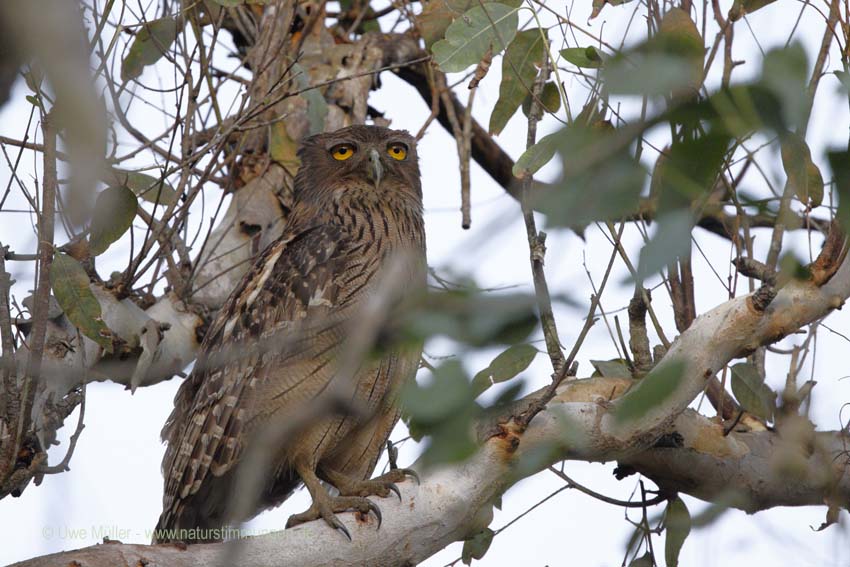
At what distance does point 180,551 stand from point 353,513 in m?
0.48

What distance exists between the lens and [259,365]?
2920 millimetres

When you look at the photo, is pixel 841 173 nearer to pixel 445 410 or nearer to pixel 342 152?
pixel 445 410

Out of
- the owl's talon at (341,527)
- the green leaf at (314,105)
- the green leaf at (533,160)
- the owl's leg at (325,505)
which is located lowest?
the owl's talon at (341,527)

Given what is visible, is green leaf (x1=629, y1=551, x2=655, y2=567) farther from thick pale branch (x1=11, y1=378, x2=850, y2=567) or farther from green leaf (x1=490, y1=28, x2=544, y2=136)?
green leaf (x1=490, y1=28, x2=544, y2=136)

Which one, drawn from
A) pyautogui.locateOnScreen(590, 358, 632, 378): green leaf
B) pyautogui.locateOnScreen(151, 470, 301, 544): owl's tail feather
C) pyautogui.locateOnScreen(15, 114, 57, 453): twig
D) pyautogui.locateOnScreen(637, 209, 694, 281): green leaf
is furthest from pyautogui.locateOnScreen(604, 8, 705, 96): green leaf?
pyautogui.locateOnScreen(151, 470, 301, 544): owl's tail feather

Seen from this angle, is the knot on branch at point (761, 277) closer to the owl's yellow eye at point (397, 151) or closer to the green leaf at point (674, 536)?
the green leaf at point (674, 536)

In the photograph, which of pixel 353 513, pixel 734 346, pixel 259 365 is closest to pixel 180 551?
pixel 353 513

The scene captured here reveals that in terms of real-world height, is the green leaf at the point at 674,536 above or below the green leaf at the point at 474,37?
below

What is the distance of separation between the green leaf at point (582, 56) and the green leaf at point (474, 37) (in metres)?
0.16

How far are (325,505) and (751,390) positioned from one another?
1.38 m

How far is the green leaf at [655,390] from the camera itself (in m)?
0.85

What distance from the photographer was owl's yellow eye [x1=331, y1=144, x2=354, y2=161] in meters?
3.62

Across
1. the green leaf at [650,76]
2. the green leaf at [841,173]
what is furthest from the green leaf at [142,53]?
the green leaf at [841,173]

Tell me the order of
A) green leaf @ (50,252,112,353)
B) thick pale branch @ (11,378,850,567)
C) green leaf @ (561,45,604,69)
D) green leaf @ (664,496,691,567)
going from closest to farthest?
thick pale branch @ (11,378,850,567) → green leaf @ (50,252,112,353) → green leaf @ (561,45,604,69) → green leaf @ (664,496,691,567)
